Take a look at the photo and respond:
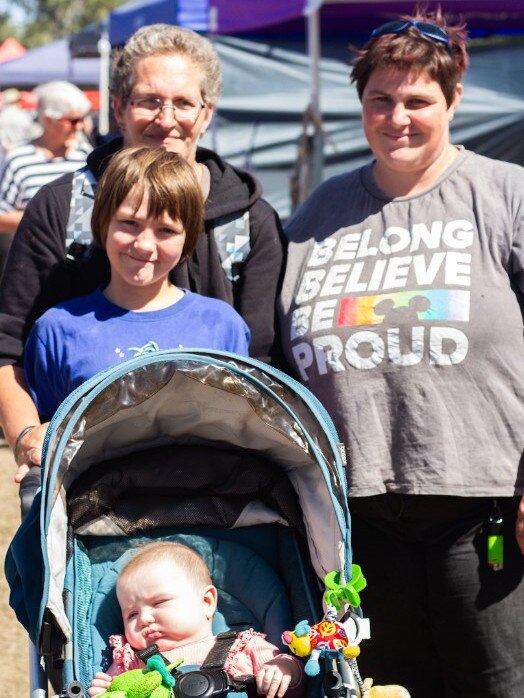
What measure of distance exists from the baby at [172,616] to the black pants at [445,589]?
50cm

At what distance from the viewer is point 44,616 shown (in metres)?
2.35

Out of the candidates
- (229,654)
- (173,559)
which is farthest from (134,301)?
(229,654)

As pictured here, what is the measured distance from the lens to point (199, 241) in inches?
119

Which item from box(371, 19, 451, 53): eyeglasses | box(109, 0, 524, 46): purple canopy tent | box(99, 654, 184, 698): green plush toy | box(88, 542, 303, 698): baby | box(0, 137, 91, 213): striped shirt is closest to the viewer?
box(99, 654, 184, 698): green plush toy

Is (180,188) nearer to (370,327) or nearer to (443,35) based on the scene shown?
(370,327)

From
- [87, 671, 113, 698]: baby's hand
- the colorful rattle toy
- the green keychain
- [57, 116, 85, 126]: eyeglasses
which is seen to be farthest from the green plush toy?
[57, 116, 85, 126]: eyeglasses

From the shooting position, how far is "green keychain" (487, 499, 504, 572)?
2826mm

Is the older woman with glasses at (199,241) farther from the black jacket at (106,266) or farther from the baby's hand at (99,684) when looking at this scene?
the baby's hand at (99,684)

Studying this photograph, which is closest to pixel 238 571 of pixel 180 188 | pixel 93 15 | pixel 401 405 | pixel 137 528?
pixel 137 528

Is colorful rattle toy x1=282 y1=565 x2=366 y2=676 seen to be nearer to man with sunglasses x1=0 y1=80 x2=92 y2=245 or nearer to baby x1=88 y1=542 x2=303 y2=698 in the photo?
baby x1=88 y1=542 x2=303 y2=698

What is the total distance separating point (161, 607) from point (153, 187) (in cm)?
103

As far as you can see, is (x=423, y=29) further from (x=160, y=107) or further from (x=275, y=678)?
(x=275, y=678)

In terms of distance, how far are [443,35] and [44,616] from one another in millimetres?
1786

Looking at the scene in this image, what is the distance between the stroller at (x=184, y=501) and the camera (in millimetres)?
2455
